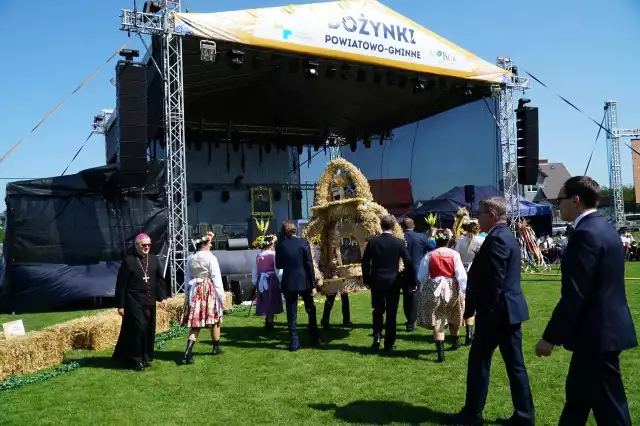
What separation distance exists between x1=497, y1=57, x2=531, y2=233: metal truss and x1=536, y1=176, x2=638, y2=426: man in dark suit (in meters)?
14.8

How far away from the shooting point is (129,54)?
Result: 464 inches

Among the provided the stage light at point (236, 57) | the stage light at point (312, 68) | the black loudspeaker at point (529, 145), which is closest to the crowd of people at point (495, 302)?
the stage light at point (236, 57)

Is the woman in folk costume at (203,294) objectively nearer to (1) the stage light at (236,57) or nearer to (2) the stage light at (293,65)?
(1) the stage light at (236,57)

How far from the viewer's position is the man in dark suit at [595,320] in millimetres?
3055

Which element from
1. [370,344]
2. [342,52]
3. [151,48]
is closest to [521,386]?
[370,344]

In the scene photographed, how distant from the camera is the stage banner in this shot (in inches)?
526

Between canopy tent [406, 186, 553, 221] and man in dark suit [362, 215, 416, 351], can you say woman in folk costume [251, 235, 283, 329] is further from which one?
canopy tent [406, 186, 553, 221]

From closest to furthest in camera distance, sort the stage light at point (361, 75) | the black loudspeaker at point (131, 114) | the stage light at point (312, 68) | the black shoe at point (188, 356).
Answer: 1. the black shoe at point (188, 356)
2. the black loudspeaker at point (131, 114)
3. the stage light at point (312, 68)
4. the stage light at point (361, 75)

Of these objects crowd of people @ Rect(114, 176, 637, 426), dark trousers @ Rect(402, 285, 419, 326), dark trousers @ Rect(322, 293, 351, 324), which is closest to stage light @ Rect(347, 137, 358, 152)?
dark trousers @ Rect(322, 293, 351, 324)

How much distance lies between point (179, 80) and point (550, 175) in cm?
4884

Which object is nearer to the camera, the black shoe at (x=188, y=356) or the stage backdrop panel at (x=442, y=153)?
the black shoe at (x=188, y=356)

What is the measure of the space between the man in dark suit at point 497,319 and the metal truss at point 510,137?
13974 mm

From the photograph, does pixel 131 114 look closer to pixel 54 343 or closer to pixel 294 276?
pixel 54 343

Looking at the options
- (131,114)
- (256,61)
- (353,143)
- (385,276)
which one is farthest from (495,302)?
(353,143)
